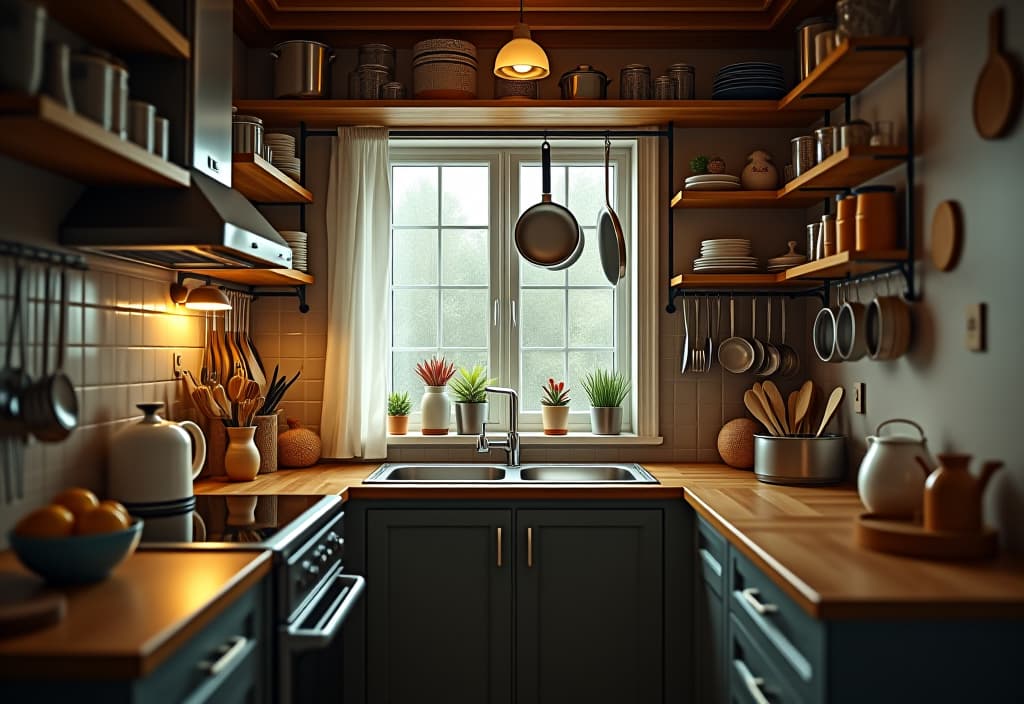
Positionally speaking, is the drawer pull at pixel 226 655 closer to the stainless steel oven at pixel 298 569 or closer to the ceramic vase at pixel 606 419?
the stainless steel oven at pixel 298 569

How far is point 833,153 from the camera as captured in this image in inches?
100

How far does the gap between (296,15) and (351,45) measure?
0.27m

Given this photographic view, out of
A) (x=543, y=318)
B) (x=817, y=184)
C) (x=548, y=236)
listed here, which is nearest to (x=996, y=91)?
(x=817, y=184)

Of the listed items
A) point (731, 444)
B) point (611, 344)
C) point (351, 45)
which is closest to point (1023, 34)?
point (731, 444)

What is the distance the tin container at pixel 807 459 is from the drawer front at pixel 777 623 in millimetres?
625

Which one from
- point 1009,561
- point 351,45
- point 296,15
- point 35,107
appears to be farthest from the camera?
point 351,45

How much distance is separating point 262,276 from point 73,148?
1.26 meters

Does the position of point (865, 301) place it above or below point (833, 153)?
below

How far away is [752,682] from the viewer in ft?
6.55

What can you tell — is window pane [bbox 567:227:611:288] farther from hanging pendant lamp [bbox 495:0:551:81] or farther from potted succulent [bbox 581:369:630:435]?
hanging pendant lamp [bbox 495:0:551:81]

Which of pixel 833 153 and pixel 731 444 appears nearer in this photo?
pixel 833 153

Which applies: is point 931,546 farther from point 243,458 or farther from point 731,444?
point 243,458

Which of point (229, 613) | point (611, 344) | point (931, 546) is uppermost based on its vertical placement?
point (611, 344)

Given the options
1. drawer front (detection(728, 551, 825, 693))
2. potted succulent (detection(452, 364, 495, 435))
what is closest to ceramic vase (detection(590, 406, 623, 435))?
potted succulent (detection(452, 364, 495, 435))
